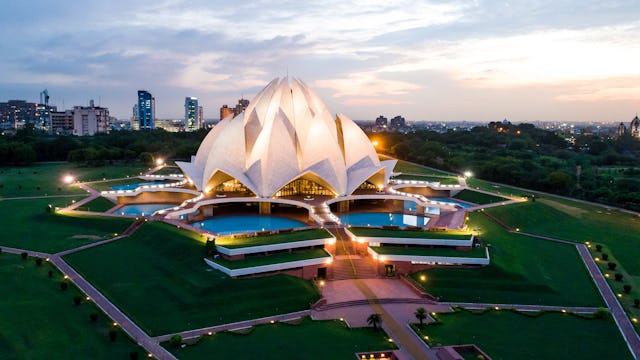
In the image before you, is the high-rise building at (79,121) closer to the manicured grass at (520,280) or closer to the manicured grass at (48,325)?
the manicured grass at (48,325)

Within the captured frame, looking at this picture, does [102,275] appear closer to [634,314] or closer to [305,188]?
[305,188]

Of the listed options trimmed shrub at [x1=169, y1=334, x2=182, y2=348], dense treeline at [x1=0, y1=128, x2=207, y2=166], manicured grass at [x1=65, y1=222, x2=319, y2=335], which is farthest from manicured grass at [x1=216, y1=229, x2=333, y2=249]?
dense treeline at [x1=0, y1=128, x2=207, y2=166]

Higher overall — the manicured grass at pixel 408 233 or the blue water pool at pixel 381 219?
the manicured grass at pixel 408 233

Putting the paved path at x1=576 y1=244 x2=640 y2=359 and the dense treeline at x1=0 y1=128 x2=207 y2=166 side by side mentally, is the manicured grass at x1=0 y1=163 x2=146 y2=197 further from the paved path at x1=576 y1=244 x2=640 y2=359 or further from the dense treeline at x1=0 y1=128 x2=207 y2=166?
the paved path at x1=576 y1=244 x2=640 y2=359

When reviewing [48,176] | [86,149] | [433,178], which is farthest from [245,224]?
[86,149]

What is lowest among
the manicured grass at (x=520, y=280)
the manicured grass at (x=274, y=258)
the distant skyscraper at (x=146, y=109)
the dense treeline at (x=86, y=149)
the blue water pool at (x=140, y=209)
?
the manicured grass at (x=520, y=280)

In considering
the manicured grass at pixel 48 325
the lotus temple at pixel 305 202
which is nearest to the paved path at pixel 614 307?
the lotus temple at pixel 305 202

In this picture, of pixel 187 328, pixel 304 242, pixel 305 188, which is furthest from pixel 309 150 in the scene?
pixel 187 328
